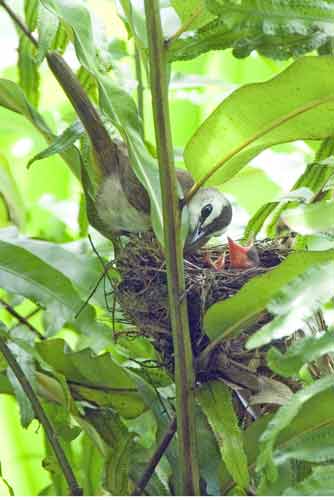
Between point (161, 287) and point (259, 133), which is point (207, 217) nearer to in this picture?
point (161, 287)

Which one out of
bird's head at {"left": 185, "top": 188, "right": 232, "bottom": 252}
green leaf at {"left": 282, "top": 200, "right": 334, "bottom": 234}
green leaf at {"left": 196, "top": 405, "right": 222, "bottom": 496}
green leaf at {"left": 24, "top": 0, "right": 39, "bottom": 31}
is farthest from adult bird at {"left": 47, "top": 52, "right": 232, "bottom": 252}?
green leaf at {"left": 282, "top": 200, "right": 334, "bottom": 234}

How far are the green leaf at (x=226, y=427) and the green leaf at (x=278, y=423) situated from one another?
248 millimetres

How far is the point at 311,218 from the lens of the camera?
3.98 feet

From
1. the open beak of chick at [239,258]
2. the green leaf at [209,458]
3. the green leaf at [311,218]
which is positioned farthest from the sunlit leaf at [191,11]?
the green leaf at [209,458]

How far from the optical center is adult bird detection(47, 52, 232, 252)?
69.9 inches

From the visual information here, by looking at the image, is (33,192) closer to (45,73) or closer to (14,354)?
(45,73)

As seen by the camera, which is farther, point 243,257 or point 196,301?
point 243,257

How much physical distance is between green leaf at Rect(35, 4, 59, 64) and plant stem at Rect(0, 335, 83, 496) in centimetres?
49

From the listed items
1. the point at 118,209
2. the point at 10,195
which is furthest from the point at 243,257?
the point at 10,195

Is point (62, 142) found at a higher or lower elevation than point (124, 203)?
lower

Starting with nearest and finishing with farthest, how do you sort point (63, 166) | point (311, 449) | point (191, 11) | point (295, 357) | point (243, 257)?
point (295, 357) < point (311, 449) < point (191, 11) < point (243, 257) < point (63, 166)

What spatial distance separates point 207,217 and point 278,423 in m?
1.05

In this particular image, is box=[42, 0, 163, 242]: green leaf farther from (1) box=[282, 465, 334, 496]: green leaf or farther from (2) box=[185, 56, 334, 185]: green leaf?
(1) box=[282, 465, 334, 496]: green leaf

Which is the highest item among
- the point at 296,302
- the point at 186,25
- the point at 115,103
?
the point at 186,25
